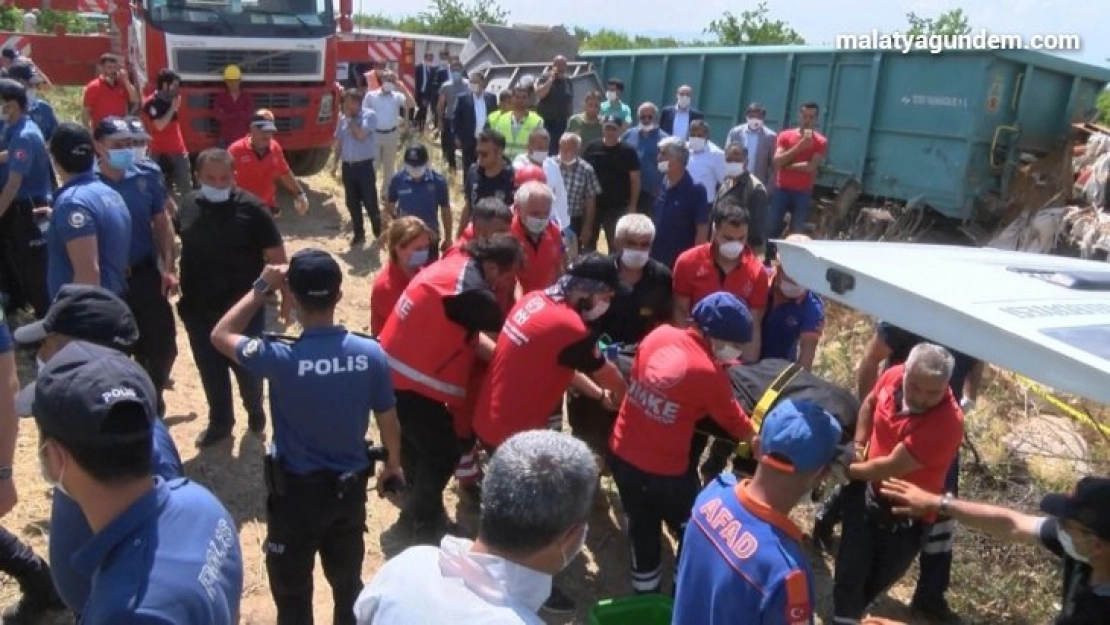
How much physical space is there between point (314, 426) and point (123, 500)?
1.47 m

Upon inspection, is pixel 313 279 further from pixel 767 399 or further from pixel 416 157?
pixel 416 157

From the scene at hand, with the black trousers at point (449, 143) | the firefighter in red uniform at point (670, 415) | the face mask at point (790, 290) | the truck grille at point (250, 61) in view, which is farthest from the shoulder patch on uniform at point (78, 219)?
the black trousers at point (449, 143)

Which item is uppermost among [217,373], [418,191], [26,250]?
[418,191]

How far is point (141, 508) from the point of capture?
1855 millimetres

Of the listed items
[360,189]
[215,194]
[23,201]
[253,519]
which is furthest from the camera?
[360,189]

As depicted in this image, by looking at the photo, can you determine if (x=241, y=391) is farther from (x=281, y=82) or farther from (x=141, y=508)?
(x=281, y=82)

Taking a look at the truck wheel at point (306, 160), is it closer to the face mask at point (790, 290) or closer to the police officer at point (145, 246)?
the police officer at point (145, 246)

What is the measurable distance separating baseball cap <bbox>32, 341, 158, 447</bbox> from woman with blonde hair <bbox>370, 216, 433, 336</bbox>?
10.4 ft

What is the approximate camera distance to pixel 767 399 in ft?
12.7

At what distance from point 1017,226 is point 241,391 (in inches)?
309

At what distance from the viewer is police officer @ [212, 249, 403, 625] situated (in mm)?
3291

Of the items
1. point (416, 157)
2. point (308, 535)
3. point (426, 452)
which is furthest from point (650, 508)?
point (416, 157)

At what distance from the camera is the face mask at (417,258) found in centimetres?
510

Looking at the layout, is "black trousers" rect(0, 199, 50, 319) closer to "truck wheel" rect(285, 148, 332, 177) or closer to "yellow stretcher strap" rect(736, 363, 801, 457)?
"yellow stretcher strap" rect(736, 363, 801, 457)
